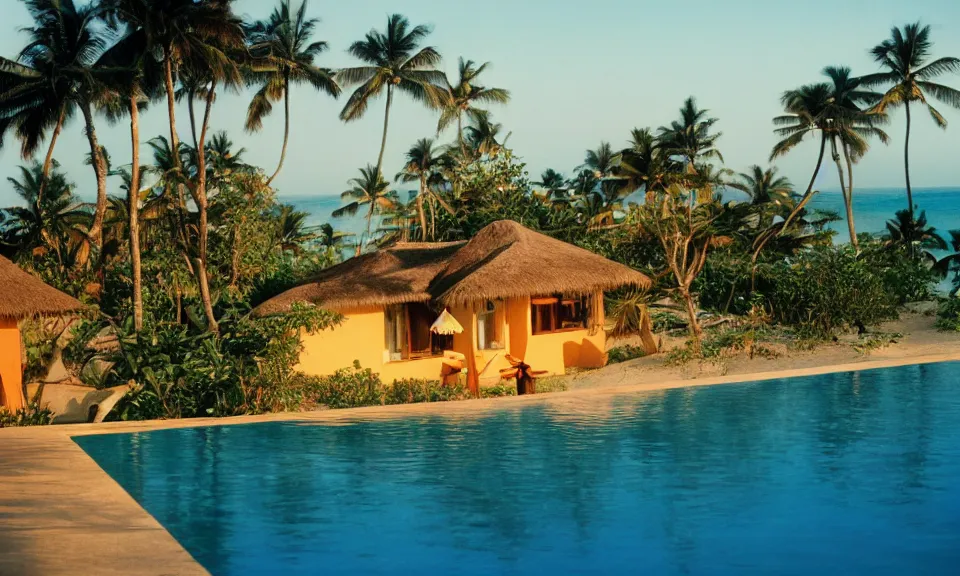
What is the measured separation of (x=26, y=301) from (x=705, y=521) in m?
10.8

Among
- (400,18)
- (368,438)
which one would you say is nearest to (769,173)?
(400,18)

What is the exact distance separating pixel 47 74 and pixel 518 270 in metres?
13.1

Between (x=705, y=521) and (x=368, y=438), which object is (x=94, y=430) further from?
(x=705, y=521)

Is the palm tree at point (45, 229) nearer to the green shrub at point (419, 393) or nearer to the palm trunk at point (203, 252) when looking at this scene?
the palm trunk at point (203, 252)

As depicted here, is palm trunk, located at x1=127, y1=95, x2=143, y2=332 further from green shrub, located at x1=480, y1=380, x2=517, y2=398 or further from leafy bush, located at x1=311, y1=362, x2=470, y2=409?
green shrub, located at x1=480, y1=380, x2=517, y2=398

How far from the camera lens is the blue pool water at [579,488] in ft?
27.8

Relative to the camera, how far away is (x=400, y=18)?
38156 millimetres

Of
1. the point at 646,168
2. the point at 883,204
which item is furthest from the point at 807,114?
the point at 883,204

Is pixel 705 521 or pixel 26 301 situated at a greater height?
pixel 26 301

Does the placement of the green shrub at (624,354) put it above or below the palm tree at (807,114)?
below

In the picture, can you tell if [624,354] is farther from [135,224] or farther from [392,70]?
[392,70]

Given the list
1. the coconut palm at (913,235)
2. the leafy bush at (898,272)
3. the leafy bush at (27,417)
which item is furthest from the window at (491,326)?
the coconut palm at (913,235)

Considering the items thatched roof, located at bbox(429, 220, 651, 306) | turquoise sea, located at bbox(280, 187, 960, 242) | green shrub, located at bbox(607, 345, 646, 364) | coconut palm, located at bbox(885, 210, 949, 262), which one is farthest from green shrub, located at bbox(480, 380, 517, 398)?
turquoise sea, located at bbox(280, 187, 960, 242)

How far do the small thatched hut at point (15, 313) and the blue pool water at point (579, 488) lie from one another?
2.93m
